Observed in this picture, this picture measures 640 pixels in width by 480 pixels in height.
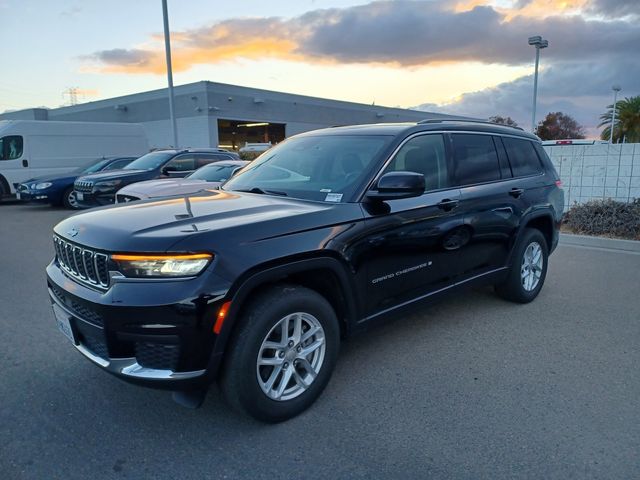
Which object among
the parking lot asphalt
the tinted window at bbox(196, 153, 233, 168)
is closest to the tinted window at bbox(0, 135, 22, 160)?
the tinted window at bbox(196, 153, 233, 168)

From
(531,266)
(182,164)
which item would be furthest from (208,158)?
(531,266)

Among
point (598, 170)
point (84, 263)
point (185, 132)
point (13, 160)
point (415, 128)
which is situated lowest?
point (84, 263)

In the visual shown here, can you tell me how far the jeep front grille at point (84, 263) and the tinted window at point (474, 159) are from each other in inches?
114

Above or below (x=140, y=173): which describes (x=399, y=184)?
above

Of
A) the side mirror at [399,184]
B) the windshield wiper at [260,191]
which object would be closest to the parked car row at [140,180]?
the windshield wiper at [260,191]

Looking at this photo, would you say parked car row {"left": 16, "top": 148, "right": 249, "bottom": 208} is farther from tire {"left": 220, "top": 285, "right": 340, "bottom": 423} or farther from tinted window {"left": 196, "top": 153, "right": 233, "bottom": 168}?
tire {"left": 220, "top": 285, "right": 340, "bottom": 423}

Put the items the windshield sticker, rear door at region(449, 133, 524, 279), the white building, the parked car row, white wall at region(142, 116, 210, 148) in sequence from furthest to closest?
the white building
white wall at region(142, 116, 210, 148)
the parked car row
rear door at region(449, 133, 524, 279)
the windshield sticker

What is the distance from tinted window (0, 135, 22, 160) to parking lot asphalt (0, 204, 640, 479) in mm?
12890

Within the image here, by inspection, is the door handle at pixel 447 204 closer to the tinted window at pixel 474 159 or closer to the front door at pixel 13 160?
the tinted window at pixel 474 159

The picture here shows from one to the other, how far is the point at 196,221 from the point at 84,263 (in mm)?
699

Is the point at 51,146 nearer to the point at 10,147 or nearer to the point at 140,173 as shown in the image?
the point at 10,147

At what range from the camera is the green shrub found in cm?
829

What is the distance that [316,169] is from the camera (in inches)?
150

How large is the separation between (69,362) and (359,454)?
7.99 feet
